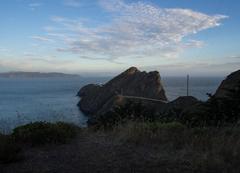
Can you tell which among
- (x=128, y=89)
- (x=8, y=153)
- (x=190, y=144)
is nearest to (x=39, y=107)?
(x=128, y=89)

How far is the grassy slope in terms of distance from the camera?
206 inches

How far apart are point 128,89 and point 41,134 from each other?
74.0 metres

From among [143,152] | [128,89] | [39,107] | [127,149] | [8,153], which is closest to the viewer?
[8,153]

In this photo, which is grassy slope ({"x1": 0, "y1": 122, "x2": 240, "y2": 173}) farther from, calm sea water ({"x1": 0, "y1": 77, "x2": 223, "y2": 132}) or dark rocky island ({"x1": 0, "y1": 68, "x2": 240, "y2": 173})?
calm sea water ({"x1": 0, "y1": 77, "x2": 223, "y2": 132})

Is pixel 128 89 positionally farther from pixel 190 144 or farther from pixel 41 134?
pixel 190 144

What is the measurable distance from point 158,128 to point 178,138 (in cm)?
90

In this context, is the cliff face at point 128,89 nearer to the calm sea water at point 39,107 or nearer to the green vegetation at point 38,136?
the calm sea water at point 39,107

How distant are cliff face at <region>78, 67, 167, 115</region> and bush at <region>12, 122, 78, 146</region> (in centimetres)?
6109

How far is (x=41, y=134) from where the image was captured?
7172 mm

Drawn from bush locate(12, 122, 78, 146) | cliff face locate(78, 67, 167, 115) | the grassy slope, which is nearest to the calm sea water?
Answer: bush locate(12, 122, 78, 146)

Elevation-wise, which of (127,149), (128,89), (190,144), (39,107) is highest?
(190,144)

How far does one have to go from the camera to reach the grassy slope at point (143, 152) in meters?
5.23

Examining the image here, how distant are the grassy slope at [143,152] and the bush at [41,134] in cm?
21

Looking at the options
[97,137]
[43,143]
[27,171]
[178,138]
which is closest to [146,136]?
[178,138]
